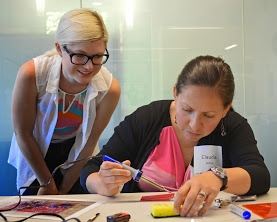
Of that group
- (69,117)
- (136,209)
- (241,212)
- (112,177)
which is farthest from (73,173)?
(241,212)

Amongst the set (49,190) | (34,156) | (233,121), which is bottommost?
(49,190)

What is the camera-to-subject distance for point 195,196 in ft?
3.08

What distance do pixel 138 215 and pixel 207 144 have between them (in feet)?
1.87

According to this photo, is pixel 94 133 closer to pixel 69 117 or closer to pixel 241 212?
pixel 69 117

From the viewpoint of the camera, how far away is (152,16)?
129 inches

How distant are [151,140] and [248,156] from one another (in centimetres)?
40

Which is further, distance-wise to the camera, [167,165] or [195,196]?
[167,165]

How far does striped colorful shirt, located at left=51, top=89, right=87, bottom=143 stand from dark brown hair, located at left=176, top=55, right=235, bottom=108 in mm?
629

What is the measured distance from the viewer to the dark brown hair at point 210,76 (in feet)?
4.12

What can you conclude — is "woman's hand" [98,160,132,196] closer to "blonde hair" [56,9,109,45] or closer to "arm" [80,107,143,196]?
"arm" [80,107,143,196]

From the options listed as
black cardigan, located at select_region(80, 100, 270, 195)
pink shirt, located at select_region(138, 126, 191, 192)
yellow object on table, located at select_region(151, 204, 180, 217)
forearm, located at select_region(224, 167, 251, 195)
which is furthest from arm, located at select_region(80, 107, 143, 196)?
forearm, located at select_region(224, 167, 251, 195)

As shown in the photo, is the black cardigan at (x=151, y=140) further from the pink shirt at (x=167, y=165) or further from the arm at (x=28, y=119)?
the arm at (x=28, y=119)

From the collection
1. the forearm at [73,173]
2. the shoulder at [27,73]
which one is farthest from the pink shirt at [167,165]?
the shoulder at [27,73]

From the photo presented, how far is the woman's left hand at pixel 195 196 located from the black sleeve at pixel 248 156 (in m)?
0.26
